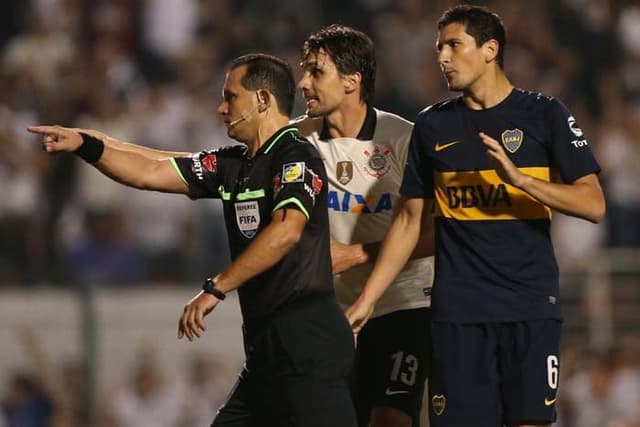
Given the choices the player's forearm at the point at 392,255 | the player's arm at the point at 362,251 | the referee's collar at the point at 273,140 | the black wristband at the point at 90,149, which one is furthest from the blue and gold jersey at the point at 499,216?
the black wristband at the point at 90,149

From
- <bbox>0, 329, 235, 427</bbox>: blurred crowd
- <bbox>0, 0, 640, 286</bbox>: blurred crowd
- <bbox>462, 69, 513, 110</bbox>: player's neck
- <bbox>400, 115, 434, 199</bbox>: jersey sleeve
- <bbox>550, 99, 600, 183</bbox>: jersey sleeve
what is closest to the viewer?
<bbox>550, 99, 600, 183</bbox>: jersey sleeve

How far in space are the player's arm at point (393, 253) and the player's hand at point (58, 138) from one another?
1375 millimetres

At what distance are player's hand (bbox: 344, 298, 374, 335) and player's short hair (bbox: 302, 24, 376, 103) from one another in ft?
3.57

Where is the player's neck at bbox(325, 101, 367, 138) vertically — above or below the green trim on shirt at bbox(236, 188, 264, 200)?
above

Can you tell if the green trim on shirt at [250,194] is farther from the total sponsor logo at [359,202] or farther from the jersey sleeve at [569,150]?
the jersey sleeve at [569,150]

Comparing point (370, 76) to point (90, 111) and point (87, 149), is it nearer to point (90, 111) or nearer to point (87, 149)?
point (87, 149)

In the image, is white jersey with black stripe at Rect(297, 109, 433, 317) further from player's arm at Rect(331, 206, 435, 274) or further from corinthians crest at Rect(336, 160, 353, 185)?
player's arm at Rect(331, 206, 435, 274)

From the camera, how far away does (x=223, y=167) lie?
651cm

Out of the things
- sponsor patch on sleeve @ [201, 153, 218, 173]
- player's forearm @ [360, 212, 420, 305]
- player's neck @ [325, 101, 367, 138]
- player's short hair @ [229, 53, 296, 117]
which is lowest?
player's forearm @ [360, 212, 420, 305]

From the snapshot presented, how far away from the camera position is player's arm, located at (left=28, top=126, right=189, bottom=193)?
6.41 meters

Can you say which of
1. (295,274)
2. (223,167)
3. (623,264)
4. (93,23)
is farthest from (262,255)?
(93,23)

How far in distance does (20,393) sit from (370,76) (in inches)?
216

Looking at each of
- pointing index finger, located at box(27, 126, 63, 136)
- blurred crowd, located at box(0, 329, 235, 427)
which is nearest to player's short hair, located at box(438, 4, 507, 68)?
pointing index finger, located at box(27, 126, 63, 136)

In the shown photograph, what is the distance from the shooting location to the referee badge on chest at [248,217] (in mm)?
6223
